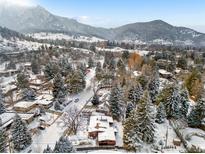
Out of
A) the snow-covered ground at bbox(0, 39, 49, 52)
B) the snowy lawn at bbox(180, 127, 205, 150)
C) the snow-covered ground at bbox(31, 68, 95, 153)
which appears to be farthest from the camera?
the snow-covered ground at bbox(0, 39, 49, 52)

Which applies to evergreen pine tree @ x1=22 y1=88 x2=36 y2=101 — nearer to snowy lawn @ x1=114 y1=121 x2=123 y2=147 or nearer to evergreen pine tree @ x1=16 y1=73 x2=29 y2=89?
evergreen pine tree @ x1=16 y1=73 x2=29 y2=89

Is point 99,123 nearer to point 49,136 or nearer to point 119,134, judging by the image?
point 119,134

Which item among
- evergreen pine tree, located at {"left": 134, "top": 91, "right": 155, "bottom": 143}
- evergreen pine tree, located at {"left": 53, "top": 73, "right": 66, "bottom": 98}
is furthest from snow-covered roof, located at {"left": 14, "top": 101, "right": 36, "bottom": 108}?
evergreen pine tree, located at {"left": 134, "top": 91, "right": 155, "bottom": 143}

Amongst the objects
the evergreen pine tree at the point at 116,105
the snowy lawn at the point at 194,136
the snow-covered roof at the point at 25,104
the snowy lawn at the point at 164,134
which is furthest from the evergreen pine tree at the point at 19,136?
the snowy lawn at the point at 194,136

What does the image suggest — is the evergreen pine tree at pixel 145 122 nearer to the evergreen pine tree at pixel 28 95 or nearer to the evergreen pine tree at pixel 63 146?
the evergreen pine tree at pixel 63 146

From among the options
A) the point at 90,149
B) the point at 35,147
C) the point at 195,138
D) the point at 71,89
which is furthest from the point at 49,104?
the point at 195,138

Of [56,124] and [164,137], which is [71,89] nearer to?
[56,124]
